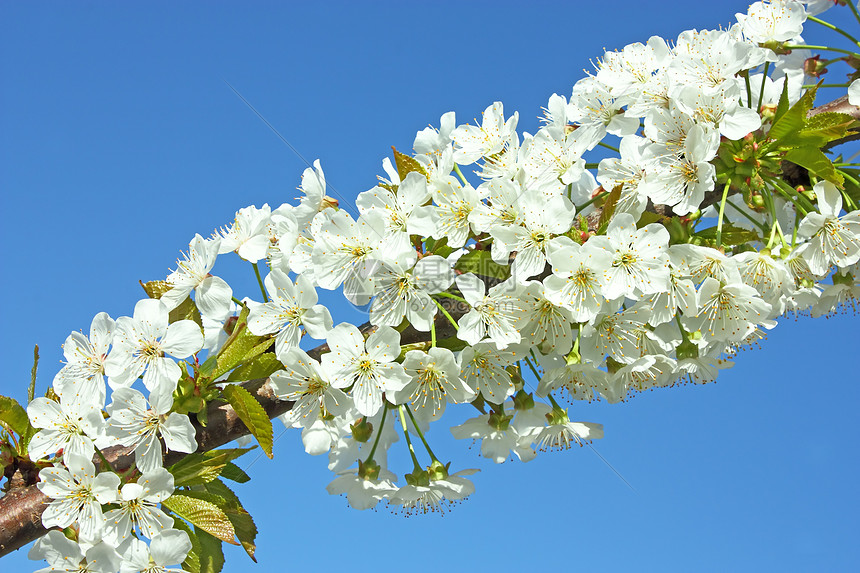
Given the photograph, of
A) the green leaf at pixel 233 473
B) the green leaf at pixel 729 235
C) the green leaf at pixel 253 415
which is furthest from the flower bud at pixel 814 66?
the green leaf at pixel 233 473

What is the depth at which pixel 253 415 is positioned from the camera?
8.78ft

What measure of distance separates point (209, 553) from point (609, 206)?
237 centimetres

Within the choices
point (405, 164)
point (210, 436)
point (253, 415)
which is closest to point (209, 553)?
point (210, 436)

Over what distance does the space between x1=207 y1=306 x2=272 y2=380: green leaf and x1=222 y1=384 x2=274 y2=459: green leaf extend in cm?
11

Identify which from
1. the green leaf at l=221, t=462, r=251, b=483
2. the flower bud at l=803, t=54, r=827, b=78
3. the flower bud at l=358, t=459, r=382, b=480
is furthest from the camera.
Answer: the flower bud at l=803, t=54, r=827, b=78

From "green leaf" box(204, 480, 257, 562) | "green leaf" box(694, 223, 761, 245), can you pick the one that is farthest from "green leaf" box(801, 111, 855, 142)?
"green leaf" box(204, 480, 257, 562)

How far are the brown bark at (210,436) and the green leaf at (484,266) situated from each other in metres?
0.21

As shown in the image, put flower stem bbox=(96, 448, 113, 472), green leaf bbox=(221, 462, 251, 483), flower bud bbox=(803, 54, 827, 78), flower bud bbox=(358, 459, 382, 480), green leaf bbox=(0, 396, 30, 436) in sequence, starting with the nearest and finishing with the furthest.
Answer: flower stem bbox=(96, 448, 113, 472)
green leaf bbox=(0, 396, 30, 436)
green leaf bbox=(221, 462, 251, 483)
flower bud bbox=(358, 459, 382, 480)
flower bud bbox=(803, 54, 827, 78)

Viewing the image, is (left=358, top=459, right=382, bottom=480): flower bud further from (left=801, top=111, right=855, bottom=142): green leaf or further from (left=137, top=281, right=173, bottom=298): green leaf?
(left=801, top=111, right=855, bottom=142): green leaf

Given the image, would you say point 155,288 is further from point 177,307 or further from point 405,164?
point 405,164

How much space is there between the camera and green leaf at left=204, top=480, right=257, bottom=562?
3.12m

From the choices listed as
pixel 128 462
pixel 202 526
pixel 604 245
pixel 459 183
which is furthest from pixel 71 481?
pixel 604 245

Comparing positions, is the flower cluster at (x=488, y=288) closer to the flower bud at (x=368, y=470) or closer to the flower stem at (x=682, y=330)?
the flower stem at (x=682, y=330)

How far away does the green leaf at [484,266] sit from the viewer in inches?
107
